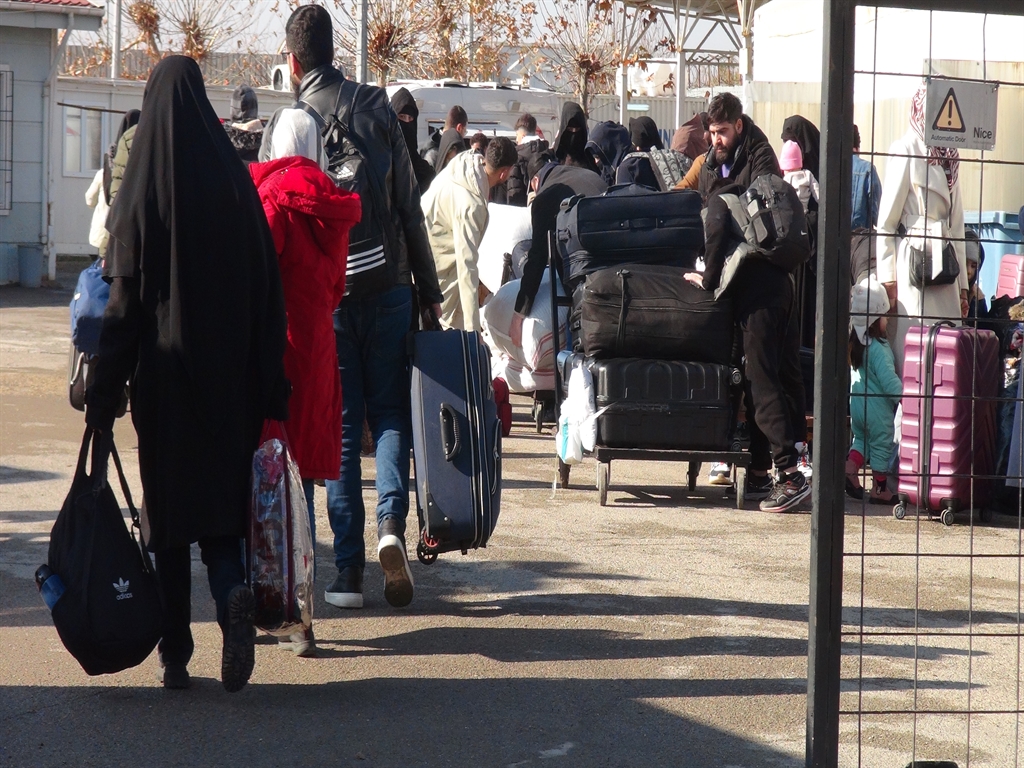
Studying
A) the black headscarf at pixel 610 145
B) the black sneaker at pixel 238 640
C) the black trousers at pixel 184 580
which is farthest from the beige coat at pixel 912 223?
the black headscarf at pixel 610 145

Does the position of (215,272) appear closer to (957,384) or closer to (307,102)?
(307,102)

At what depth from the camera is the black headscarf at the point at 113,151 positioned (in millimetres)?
7742

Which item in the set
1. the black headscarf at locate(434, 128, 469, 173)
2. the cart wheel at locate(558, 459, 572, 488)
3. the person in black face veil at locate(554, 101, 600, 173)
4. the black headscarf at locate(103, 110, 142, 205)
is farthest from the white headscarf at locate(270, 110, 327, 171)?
the person in black face veil at locate(554, 101, 600, 173)

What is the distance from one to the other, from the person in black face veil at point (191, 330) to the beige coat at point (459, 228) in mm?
4775

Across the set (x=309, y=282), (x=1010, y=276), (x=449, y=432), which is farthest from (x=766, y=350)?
(x=309, y=282)

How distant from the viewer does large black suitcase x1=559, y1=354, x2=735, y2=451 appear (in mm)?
7086

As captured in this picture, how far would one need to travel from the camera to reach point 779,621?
206 inches

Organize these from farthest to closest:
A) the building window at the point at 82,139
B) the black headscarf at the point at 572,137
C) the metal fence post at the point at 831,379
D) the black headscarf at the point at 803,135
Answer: the building window at the point at 82,139, the black headscarf at the point at 572,137, the black headscarf at the point at 803,135, the metal fence post at the point at 831,379

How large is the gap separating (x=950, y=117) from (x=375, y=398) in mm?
2731

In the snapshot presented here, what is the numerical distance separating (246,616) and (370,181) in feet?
6.78

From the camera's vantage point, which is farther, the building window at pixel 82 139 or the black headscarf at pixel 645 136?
the building window at pixel 82 139

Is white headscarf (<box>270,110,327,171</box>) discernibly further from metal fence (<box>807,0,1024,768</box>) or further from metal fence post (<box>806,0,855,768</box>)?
metal fence post (<box>806,0,855,768</box>)

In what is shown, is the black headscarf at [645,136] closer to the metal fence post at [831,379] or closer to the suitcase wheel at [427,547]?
the suitcase wheel at [427,547]

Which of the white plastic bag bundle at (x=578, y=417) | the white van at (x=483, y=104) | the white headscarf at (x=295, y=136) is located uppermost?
the white van at (x=483, y=104)
